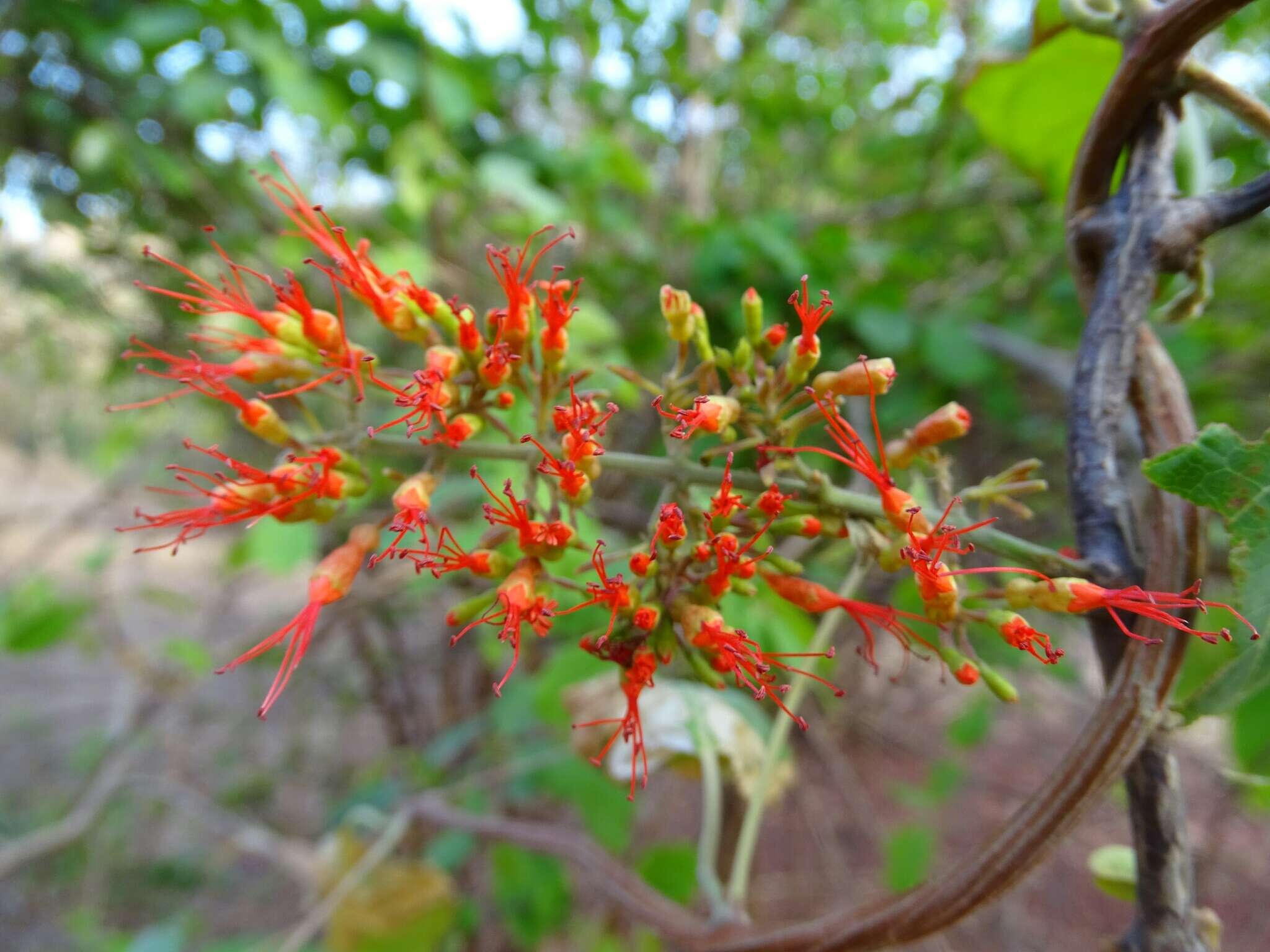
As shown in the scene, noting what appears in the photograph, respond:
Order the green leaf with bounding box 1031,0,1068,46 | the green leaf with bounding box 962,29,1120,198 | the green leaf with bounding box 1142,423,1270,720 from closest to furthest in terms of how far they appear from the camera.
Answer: the green leaf with bounding box 1142,423,1270,720 < the green leaf with bounding box 1031,0,1068,46 < the green leaf with bounding box 962,29,1120,198

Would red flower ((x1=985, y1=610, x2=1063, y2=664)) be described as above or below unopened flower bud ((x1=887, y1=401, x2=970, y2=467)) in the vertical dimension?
below

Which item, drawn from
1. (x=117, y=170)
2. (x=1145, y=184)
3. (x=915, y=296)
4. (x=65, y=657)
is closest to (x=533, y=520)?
(x=1145, y=184)

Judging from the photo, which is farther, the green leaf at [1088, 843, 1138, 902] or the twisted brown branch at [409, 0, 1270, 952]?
the green leaf at [1088, 843, 1138, 902]

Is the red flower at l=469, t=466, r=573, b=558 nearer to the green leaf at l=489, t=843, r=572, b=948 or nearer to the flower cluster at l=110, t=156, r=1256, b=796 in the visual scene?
the flower cluster at l=110, t=156, r=1256, b=796

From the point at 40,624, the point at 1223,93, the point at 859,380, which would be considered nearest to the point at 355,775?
the point at 40,624

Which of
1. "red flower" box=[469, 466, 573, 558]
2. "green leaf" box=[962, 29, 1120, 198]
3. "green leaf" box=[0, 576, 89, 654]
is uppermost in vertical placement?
"green leaf" box=[962, 29, 1120, 198]

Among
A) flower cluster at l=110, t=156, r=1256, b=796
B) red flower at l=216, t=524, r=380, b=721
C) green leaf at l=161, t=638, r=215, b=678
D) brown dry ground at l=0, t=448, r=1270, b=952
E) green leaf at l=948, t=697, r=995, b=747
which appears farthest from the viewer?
brown dry ground at l=0, t=448, r=1270, b=952

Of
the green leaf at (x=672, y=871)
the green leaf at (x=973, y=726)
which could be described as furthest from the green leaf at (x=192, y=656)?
the green leaf at (x=973, y=726)

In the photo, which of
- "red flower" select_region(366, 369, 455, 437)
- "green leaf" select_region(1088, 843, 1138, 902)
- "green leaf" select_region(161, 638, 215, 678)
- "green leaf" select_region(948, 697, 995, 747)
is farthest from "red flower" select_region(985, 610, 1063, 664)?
"green leaf" select_region(948, 697, 995, 747)
